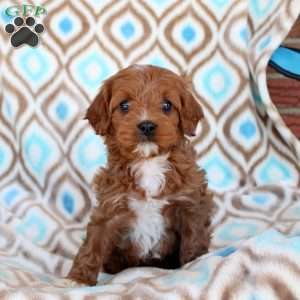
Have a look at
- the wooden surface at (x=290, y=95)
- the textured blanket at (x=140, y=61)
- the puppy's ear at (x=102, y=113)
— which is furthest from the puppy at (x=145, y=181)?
the wooden surface at (x=290, y=95)

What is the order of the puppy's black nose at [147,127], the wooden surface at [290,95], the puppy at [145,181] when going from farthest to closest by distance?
the wooden surface at [290,95] → the puppy at [145,181] → the puppy's black nose at [147,127]

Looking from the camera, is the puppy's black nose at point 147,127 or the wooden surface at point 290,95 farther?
the wooden surface at point 290,95

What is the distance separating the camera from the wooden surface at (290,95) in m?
4.11

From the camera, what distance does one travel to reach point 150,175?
2896 millimetres

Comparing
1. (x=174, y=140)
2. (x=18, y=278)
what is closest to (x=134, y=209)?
(x=174, y=140)

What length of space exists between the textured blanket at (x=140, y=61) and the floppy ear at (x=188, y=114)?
959 millimetres

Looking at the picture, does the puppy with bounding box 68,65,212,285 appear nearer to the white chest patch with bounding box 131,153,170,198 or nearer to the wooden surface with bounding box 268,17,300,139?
the white chest patch with bounding box 131,153,170,198

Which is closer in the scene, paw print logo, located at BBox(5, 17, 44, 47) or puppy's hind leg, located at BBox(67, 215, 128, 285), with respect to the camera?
puppy's hind leg, located at BBox(67, 215, 128, 285)

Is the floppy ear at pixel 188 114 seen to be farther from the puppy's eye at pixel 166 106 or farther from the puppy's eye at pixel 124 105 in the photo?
the puppy's eye at pixel 124 105

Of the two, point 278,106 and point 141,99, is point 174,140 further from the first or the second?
point 278,106

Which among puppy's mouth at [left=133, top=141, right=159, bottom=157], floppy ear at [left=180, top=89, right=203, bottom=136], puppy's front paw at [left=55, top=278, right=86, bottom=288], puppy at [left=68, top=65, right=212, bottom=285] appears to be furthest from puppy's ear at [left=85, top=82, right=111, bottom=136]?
puppy's front paw at [left=55, top=278, right=86, bottom=288]

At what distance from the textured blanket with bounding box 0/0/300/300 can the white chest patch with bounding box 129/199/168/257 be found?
32.3 inches

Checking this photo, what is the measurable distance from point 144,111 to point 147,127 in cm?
10

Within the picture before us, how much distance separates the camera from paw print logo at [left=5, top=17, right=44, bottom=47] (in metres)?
4.14
